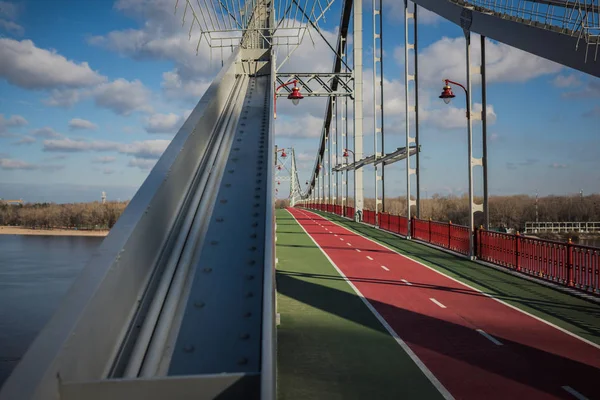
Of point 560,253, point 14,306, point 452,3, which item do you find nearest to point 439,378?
point 560,253

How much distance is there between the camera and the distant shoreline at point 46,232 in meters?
138

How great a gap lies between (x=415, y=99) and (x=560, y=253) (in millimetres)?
15240

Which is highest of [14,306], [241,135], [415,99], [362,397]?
[415,99]

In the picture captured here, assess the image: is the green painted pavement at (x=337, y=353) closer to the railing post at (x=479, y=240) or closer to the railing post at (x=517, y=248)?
the railing post at (x=517, y=248)

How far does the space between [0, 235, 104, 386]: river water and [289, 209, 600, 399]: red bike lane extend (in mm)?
7684

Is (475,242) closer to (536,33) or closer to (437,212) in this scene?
(536,33)

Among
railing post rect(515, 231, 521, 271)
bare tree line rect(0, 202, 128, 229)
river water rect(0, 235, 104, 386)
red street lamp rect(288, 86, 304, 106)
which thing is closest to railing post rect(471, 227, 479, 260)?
railing post rect(515, 231, 521, 271)

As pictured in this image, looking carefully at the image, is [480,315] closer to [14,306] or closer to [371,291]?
[371,291]

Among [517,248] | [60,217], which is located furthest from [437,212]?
[60,217]

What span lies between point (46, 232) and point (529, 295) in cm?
15345

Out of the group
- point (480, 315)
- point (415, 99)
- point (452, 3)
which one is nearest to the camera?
point (480, 315)

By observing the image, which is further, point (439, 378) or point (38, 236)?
point (38, 236)

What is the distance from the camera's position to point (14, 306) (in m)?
56.1

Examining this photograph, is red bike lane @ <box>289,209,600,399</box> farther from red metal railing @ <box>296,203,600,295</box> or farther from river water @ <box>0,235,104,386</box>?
river water @ <box>0,235,104,386</box>
